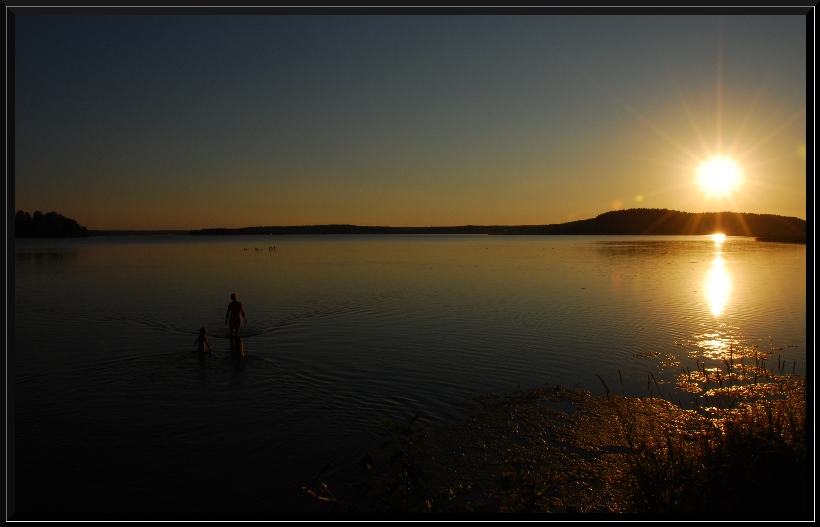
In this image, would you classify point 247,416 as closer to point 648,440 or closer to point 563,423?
point 563,423

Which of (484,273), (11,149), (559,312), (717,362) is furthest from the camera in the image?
(484,273)

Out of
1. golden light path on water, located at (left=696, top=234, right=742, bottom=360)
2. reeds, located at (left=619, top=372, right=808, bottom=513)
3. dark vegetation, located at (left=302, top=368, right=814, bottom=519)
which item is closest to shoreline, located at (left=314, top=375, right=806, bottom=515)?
dark vegetation, located at (left=302, top=368, right=814, bottom=519)

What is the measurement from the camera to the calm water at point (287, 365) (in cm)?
923

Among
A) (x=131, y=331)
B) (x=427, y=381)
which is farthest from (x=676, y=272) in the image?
(x=131, y=331)

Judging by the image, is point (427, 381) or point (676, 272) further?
point (676, 272)

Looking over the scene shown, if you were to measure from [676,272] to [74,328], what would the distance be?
4776 cm

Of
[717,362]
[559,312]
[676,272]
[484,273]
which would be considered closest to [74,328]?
[559,312]

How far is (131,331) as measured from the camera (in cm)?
2214

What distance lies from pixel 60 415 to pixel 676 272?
49791mm

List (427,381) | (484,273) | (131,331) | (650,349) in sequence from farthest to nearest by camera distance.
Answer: (484,273)
(131,331)
(650,349)
(427,381)

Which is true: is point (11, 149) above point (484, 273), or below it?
above

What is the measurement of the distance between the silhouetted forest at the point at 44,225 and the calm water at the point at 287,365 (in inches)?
4844

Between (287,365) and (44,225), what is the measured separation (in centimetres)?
16828

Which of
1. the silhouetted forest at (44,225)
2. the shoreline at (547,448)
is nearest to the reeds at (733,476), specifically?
the shoreline at (547,448)
